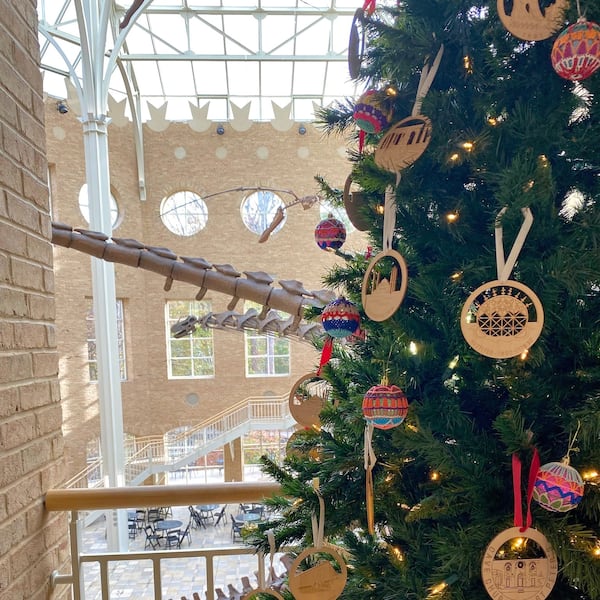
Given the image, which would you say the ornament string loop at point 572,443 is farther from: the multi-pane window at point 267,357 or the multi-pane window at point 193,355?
the multi-pane window at point 193,355

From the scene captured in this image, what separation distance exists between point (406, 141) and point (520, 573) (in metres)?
0.73

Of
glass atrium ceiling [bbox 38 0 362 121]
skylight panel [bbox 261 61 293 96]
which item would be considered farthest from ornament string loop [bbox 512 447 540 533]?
skylight panel [bbox 261 61 293 96]

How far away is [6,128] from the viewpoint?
3.92ft

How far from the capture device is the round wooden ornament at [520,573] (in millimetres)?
743

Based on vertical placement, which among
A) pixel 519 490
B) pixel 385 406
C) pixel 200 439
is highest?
pixel 385 406

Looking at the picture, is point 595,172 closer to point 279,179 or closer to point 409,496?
point 409,496

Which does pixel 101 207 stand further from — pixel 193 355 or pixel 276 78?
pixel 276 78

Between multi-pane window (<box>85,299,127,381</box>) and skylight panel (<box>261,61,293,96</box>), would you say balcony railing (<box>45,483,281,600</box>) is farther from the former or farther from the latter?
skylight panel (<box>261,61,293,96</box>)

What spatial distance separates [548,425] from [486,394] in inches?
4.5

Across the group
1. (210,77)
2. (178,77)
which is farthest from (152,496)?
(178,77)

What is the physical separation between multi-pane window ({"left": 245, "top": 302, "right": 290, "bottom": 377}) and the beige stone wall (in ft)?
0.75

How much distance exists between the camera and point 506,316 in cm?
73

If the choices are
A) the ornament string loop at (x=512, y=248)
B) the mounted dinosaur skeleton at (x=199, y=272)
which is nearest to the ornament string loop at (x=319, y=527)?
the ornament string loop at (x=512, y=248)

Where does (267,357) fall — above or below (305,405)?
below
